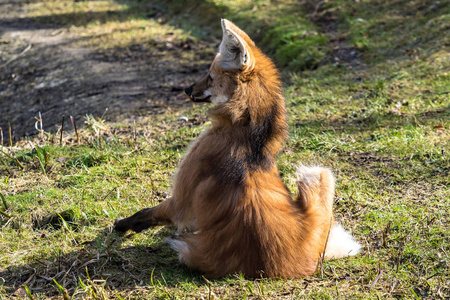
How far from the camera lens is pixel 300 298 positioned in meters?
2.81

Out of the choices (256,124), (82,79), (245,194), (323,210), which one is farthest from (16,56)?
(323,210)

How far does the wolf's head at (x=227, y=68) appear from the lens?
3033mm

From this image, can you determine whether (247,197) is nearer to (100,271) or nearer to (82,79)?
(100,271)

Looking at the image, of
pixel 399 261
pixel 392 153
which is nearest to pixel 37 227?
pixel 399 261

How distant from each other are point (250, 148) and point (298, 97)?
3.20 m

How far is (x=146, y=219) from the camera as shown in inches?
141

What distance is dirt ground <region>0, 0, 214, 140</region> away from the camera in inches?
251

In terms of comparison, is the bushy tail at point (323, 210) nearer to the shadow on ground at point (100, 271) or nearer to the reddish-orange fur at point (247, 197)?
the reddish-orange fur at point (247, 197)

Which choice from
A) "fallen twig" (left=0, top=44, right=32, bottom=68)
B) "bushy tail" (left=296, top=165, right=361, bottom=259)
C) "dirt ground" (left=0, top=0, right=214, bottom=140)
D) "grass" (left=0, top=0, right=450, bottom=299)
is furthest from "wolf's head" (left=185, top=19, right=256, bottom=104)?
"fallen twig" (left=0, top=44, right=32, bottom=68)

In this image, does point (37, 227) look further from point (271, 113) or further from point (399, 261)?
point (399, 261)

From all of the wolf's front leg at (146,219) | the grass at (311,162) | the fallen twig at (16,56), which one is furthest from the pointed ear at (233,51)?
the fallen twig at (16,56)

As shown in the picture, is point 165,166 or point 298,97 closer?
point 165,166

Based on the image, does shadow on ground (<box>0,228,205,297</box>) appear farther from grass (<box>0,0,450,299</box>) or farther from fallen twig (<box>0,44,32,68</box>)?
fallen twig (<box>0,44,32,68</box>)

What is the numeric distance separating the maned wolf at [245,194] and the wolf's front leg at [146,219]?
0.06m
